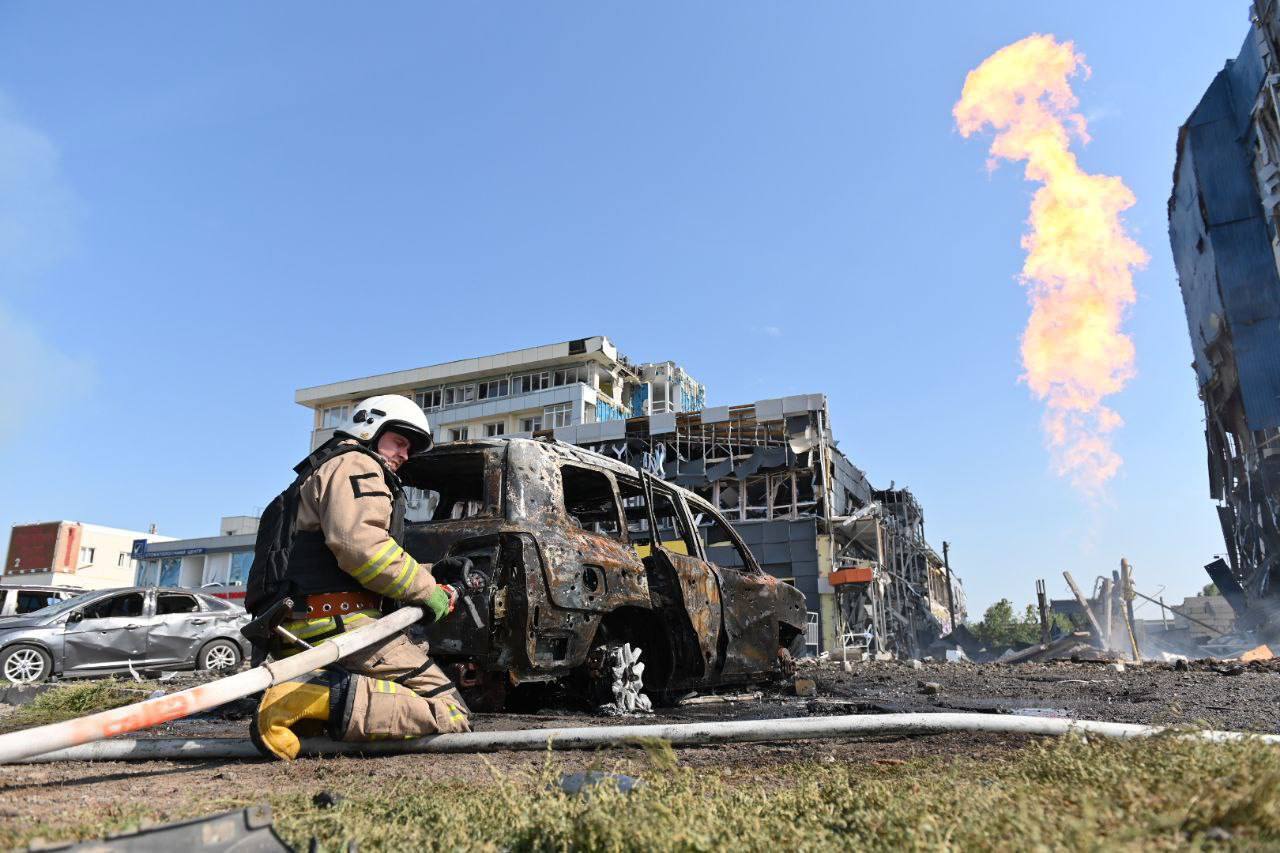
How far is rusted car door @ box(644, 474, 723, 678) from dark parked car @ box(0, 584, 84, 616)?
11.7 metres

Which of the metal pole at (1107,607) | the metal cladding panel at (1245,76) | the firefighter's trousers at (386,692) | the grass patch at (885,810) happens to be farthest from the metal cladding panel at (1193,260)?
the firefighter's trousers at (386,692)

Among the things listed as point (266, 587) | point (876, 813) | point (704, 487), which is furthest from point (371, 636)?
point (704, 487)

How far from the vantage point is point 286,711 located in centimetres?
340

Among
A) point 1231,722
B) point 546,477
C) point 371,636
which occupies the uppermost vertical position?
point 546,477

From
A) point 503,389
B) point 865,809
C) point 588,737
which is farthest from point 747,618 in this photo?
point 503,389

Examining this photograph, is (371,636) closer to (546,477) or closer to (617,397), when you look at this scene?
(546,477)

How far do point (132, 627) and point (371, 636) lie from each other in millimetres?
10389

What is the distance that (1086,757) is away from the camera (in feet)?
7.95

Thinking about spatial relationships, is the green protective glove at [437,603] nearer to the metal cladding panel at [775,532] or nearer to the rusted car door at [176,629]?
the rusted car door at [176,629]

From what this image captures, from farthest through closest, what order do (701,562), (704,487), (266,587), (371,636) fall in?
(704,487) < (701,562) < (266,587) < (371,636)

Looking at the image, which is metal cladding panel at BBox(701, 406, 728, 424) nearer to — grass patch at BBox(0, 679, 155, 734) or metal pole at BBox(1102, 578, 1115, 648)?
metal pole at BBox(1102, 578, 1115, 648)

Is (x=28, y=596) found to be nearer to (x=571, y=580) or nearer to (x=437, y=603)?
(x=571, y=580)

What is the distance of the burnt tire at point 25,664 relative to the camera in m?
10.5

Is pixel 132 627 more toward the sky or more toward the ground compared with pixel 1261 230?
more toward the ground
